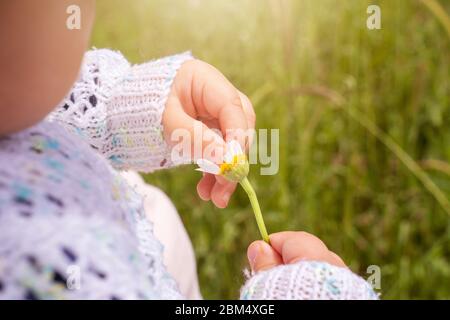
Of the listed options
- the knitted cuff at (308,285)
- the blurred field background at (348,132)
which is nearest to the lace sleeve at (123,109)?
the knitted cuff at (308,285)

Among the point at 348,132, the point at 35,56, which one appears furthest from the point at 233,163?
the point at 348,132

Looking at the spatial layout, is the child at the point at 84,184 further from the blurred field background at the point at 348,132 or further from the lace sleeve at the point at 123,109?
the blurred field background at the point at 348,132

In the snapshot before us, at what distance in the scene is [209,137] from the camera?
36 centimetres

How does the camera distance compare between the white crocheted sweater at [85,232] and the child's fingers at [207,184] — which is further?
the child's fingers at [207,184]

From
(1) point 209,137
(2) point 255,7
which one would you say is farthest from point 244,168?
(2) point 255,7

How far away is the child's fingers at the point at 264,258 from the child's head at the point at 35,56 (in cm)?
13

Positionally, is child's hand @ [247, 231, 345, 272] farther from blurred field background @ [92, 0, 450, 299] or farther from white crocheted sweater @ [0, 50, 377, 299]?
blurred field background @ [92, 0, 450, 299]

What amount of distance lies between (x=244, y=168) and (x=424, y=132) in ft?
1.86

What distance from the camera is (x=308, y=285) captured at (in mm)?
325

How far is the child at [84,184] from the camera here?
291 millimetres

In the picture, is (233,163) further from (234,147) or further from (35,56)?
(35,56)

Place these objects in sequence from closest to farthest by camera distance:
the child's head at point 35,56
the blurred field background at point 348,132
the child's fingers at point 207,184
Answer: the child's head at point 35,56
the child's fingers at point 207,184
the blurred field background at point 348,132
